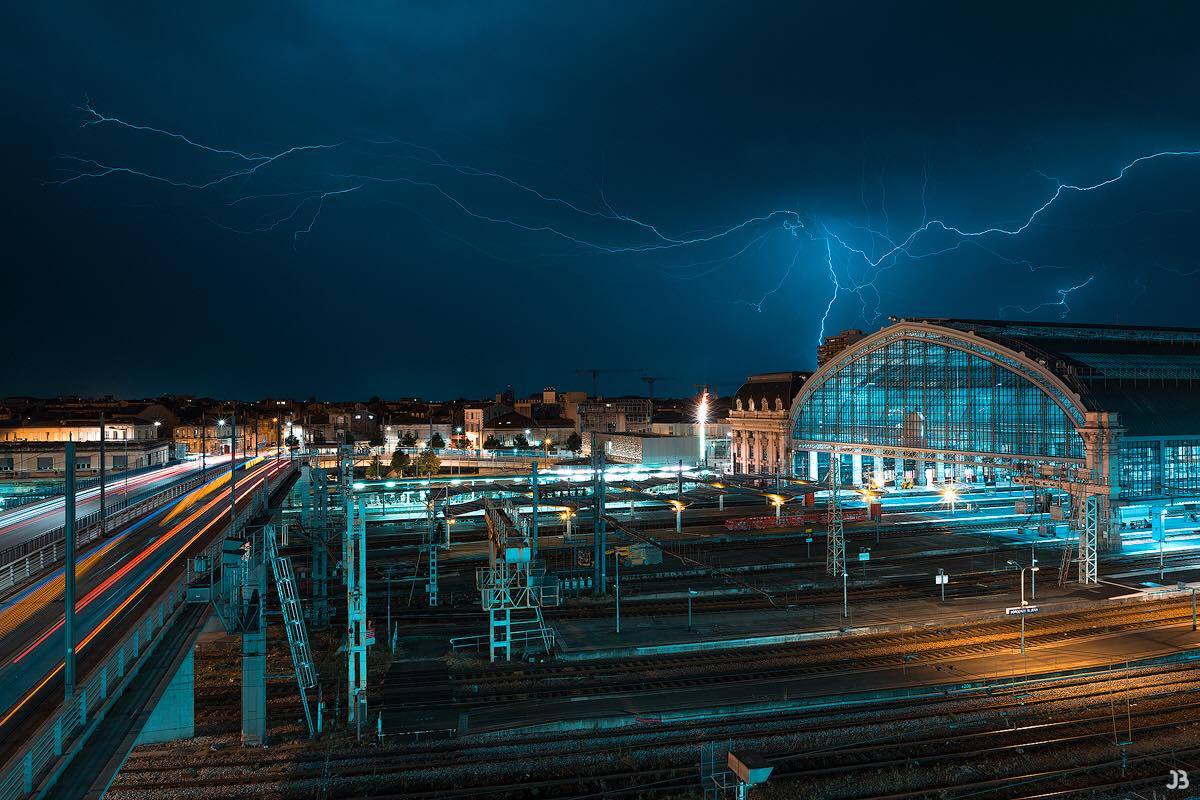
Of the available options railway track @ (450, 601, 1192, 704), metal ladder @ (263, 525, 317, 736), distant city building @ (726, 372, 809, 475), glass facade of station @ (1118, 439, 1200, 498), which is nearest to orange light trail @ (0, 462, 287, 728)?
metal ladder @ (263, 525, 317, 736)

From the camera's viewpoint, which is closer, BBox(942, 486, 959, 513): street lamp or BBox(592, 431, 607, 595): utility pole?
BBox(592, 431, 607, 595): utility pole

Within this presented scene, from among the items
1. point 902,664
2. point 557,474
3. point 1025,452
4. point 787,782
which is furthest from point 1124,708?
point 557,474

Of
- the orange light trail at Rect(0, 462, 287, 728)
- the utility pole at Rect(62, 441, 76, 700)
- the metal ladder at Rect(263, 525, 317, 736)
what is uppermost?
the utility pole at Rect(62, 441, 76, 700)

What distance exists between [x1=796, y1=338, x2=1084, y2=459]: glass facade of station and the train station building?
0.28ft

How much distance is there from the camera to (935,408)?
5247 cm

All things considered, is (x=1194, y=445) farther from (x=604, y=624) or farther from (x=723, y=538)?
(x=604, y=624)

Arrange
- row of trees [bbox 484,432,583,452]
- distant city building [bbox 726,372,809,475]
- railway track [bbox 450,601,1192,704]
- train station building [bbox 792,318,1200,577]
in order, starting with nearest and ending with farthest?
1. railway track [bbox 450,601,1192,704]
2. train station building [bbox 792,318,1200,577]
3. distant city building [bbox 726,372,809,475]
4. row of trees [bbox 484,432,583,452]

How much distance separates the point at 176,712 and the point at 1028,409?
4644 cm

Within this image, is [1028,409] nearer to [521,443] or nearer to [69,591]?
[69,591]

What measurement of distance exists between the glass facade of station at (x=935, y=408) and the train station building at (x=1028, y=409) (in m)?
0.09

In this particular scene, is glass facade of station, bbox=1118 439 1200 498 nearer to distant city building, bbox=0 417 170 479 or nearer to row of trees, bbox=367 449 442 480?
row of trees, bbox=367 449 442 480

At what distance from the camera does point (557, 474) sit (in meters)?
64.9

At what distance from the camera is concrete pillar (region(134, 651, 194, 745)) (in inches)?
645

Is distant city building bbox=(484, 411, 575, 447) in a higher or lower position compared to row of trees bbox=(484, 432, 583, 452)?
higher
